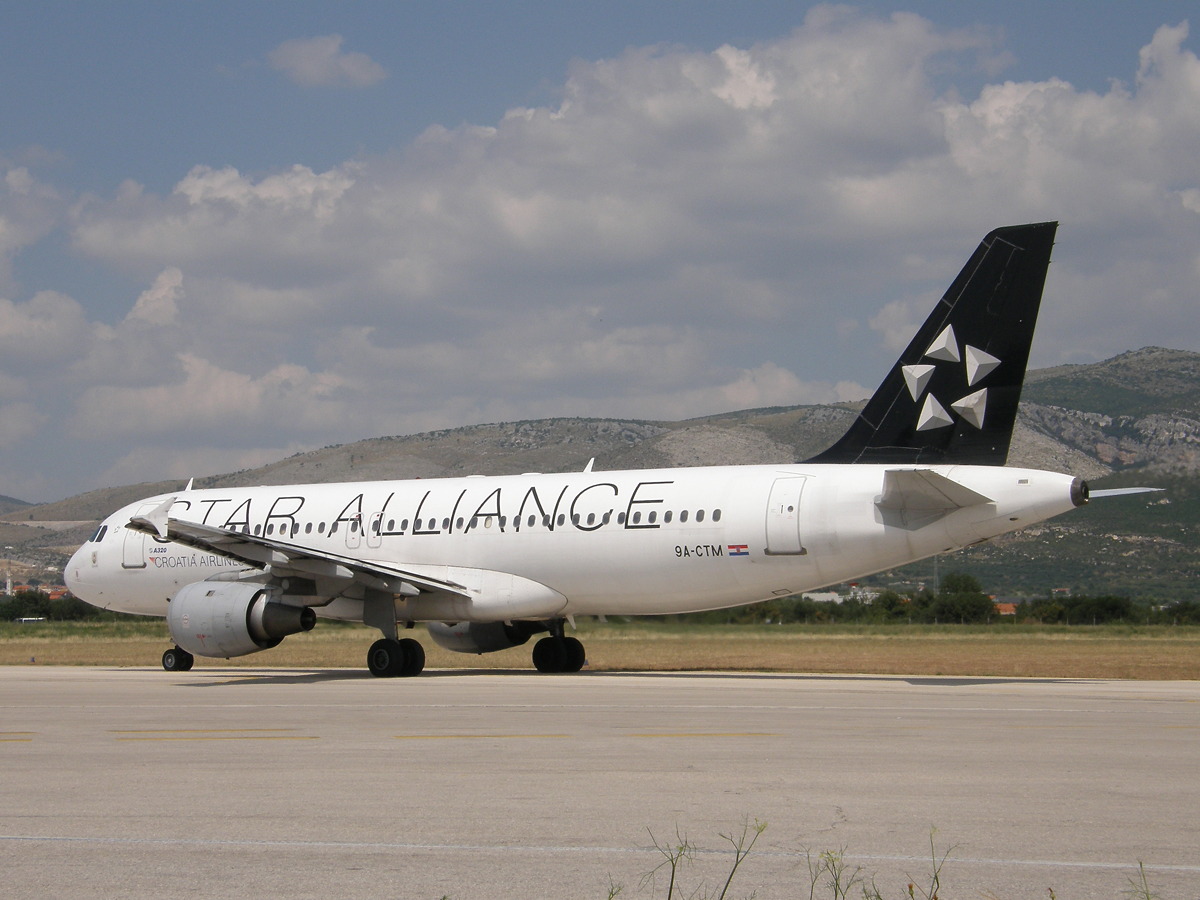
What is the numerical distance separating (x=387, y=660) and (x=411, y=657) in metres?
0.50

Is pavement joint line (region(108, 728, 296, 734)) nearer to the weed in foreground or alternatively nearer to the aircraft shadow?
the weed in foreground

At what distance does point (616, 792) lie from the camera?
9.05 meters

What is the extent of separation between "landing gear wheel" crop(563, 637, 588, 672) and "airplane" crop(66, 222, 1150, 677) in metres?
0.04

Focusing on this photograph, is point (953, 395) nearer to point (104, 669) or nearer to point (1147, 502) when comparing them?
point (104, 669)

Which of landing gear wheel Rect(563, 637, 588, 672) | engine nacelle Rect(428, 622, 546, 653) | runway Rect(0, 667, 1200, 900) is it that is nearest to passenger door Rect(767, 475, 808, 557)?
runway Rect(0, 667, 1200, 900)

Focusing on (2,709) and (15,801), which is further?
(2,709)

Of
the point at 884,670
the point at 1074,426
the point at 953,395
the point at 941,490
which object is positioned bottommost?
the point at 884,670

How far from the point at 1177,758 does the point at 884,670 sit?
50.0 feet

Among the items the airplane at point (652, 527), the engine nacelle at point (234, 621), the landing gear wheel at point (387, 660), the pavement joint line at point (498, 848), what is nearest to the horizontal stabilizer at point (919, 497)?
the airplane at point (652, 527)

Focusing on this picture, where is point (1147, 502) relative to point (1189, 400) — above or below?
below

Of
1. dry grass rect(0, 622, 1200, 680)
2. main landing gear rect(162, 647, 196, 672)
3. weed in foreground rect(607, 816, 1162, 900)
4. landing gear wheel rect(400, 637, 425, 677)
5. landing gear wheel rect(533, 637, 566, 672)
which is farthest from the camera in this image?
main landing gear rect(162, 647, 196, 672)

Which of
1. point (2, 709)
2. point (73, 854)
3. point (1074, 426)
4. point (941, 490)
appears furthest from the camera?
point (1074, 426)

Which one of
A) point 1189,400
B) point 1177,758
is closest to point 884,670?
point 1177,758

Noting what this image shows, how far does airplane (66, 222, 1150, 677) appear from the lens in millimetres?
21328
